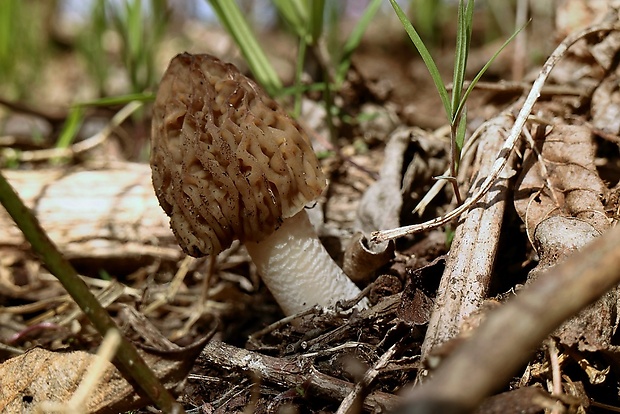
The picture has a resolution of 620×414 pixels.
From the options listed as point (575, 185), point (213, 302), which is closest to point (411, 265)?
point (575, 185)

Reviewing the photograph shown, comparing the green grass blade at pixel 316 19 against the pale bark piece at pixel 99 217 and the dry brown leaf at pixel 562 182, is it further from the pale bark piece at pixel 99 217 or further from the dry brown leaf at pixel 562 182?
the dry brown leaf at pixel 562 182

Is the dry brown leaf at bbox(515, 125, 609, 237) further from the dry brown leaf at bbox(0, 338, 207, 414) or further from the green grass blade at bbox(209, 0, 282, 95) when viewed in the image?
the green grass blade at bbox(209, 0, 282, 95)

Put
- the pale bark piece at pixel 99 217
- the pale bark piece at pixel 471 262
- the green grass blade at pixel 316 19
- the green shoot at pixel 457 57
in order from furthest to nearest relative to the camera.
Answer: the green grass blade at pixel 316 19
the pale bark piece at pixel 99 217
the green shoot at pixel 457 57
the pale bark piece at pixel 471 262

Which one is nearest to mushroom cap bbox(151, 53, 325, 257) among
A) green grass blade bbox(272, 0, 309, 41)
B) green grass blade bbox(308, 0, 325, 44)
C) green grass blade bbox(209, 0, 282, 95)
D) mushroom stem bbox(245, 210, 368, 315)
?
mushroom stem bbox(245, 210, 368, 315)

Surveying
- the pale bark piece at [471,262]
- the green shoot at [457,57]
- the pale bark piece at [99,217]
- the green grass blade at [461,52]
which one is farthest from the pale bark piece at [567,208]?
the pale bark piece at [99,217]

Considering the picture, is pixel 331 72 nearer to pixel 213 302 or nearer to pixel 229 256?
pixel 229 256
